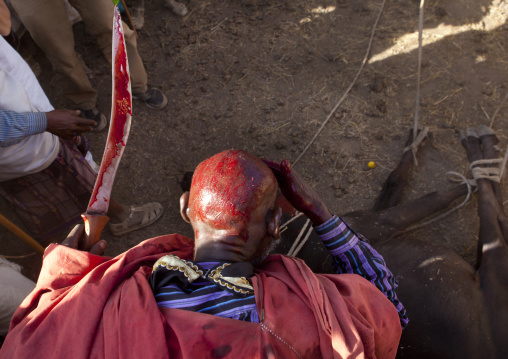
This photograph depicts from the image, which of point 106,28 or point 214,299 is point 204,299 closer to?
point 214,299

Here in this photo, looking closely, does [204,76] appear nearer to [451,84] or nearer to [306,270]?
[451,84]

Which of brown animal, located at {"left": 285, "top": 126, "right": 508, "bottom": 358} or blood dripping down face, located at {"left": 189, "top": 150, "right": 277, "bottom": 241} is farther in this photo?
brown animal, located at {"left": 285, "top": 126, "right": 508, "bottom": 358}

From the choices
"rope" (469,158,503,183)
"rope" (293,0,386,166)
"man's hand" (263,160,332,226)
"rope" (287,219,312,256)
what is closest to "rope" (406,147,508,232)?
"rope" (469,158,503,183)

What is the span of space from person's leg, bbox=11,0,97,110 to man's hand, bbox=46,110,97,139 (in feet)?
4.04

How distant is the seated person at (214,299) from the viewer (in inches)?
47.7

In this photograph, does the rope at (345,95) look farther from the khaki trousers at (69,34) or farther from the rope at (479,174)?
the khaki trousers at (69,34)

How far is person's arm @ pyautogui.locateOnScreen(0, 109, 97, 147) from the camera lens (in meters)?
2.10

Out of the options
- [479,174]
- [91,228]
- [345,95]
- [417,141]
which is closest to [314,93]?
[345,95]

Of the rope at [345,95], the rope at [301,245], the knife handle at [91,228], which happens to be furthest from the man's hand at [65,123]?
the rope at [345,95]

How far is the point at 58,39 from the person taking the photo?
3256 millimetres

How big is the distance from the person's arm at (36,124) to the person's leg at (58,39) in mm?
1231

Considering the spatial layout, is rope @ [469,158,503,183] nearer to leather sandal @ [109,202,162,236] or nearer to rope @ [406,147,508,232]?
rope @ [406,147,508,232]

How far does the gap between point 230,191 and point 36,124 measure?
1451 millimetres

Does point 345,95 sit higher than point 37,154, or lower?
lower
